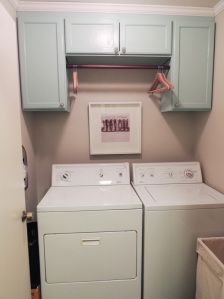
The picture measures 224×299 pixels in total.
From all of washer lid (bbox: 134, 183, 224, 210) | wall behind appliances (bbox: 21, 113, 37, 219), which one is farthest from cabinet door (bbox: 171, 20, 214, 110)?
wall behind appliances (bbox: 21, 113, 37, 219)

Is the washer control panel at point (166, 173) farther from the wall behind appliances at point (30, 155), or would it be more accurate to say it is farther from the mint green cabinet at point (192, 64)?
the wall behind appliances at point (30, 155)

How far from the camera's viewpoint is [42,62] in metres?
1.68

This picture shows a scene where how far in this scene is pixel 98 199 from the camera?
5.13 ft

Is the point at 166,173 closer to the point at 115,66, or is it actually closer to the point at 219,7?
the point at 115,66

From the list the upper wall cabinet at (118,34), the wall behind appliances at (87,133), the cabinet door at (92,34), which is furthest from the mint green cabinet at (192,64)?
the cabinet door at (92,34)

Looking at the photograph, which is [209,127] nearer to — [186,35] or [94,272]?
[186,35]

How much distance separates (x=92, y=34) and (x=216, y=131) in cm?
135

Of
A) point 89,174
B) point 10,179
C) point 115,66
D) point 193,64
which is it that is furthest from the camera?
point 89,174

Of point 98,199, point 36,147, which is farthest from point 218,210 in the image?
point 36,147

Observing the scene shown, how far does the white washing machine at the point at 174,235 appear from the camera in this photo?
1.48m

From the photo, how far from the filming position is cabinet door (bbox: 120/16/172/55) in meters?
1.70

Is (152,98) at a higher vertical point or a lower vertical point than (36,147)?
higher

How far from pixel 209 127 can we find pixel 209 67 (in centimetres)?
53

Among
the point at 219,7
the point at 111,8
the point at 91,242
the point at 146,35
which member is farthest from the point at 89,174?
the point at 219,7
